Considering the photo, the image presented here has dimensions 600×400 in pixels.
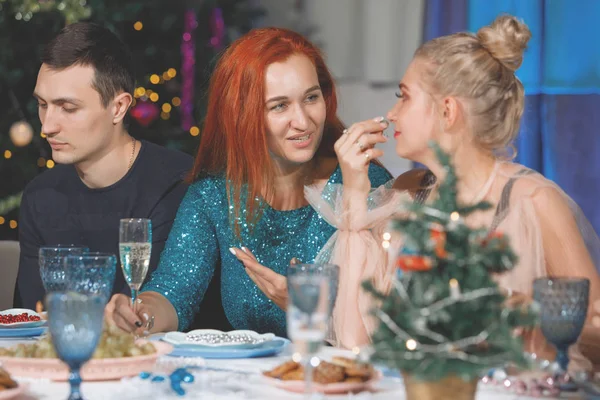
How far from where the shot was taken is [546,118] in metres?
4.18

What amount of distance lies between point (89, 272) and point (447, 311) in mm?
861

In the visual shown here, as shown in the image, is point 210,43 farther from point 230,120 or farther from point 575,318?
point 575,318

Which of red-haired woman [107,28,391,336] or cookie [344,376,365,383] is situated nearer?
cookie [344,376,365,383]

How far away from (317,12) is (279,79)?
291 centimetres

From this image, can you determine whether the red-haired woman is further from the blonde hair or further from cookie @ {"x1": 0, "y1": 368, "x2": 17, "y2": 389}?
cookie @ {"x1": 0, "y1": 368, "x2": 17, "y2": 389}

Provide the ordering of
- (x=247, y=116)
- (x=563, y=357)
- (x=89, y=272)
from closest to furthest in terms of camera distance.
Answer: (x=563, y=357)
(x=89, y=272)
(x=247, y=116)

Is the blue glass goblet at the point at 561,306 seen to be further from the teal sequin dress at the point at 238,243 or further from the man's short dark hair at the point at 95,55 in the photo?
→ the man's short dark hair at the point at 95,55

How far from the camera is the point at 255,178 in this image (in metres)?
2.77

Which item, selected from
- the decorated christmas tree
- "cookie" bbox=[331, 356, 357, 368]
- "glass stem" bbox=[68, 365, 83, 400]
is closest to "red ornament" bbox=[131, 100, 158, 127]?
the decorated christmas tree

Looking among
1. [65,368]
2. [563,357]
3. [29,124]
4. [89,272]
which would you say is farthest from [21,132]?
[563,357]

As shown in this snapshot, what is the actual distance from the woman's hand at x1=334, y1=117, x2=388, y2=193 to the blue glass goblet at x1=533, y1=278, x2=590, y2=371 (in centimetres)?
90

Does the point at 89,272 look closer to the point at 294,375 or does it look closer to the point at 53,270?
the point at 53,270

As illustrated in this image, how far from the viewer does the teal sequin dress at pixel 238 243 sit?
277cm

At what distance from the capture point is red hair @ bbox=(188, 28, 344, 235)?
2660mm
